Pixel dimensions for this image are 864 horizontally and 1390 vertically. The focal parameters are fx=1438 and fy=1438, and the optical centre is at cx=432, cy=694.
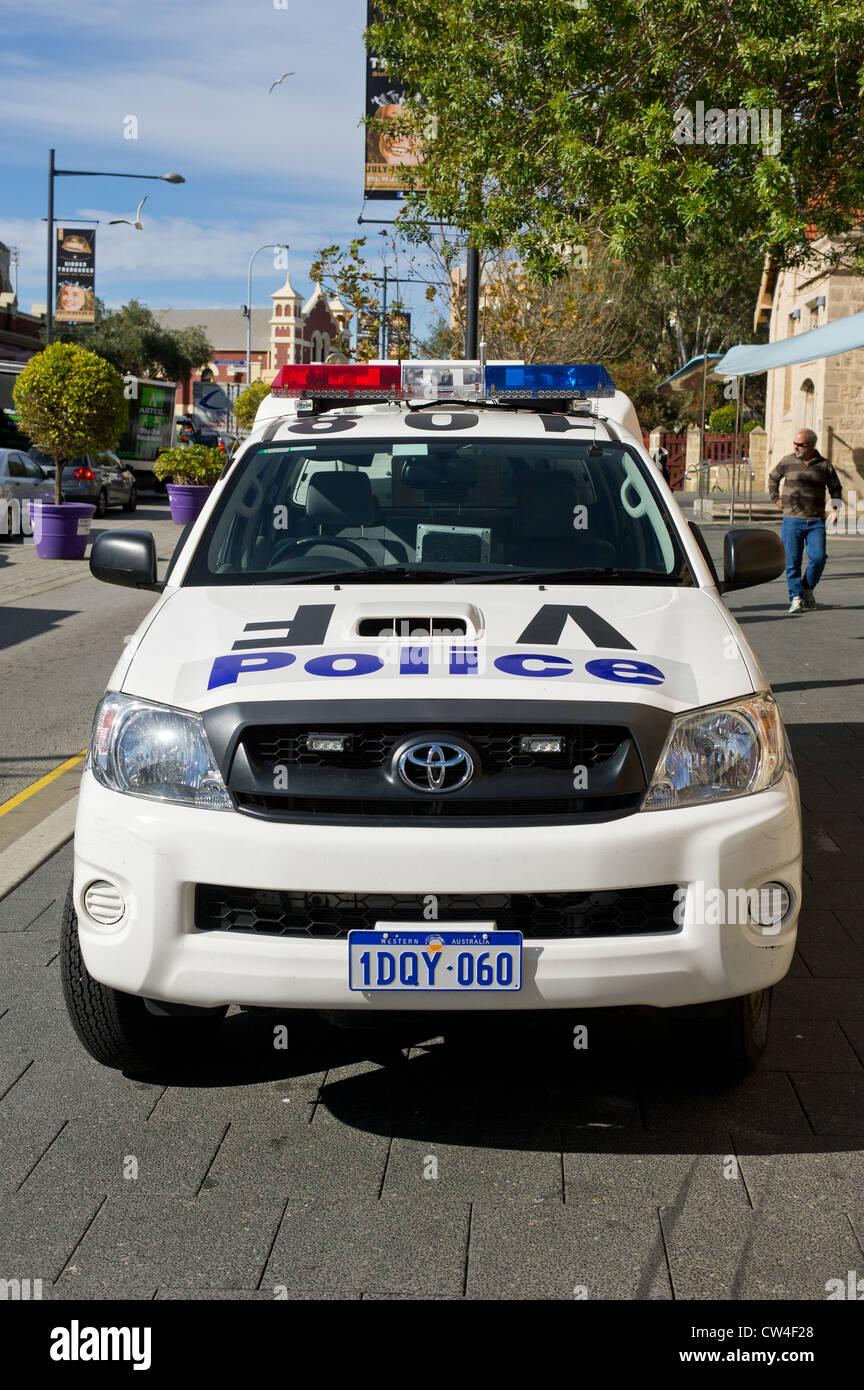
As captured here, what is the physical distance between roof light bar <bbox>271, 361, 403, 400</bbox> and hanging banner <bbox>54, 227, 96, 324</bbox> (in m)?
34.0

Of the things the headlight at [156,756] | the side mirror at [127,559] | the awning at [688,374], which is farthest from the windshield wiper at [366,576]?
the awning at [688,374]

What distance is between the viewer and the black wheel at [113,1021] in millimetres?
3699

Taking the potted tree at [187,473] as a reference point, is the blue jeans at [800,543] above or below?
below

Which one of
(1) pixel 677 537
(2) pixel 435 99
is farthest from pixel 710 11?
(1) pixel 677 537

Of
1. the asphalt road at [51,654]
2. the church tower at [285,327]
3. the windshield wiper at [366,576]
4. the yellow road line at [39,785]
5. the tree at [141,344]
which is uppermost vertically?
the church tower at [285,327]

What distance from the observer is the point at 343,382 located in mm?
6070

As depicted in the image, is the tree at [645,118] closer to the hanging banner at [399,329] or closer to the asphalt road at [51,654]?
the asphalt road at [51,654]

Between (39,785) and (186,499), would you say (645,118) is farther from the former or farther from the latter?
(186,499)

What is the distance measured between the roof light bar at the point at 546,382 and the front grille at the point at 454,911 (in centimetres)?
294

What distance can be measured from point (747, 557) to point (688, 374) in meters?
35.5

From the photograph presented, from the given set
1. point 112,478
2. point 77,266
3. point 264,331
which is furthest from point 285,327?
point 112,478

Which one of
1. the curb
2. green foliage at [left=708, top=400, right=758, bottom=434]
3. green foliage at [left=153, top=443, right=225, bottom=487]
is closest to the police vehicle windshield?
the curb

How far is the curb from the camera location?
227 inches

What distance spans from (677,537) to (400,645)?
4.49ft
